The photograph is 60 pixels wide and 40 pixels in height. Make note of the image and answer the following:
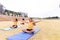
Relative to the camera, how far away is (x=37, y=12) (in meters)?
3.79

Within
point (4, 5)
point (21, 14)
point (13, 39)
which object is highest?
point (4, 5)

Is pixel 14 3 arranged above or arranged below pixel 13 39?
above

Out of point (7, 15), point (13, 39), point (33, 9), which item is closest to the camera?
point (13, 39)

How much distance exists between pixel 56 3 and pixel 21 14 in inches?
43.6

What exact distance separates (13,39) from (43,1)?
8.38ft

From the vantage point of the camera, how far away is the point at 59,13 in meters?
3.92

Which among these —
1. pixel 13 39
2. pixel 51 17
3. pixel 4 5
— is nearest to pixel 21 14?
pixel 4 5

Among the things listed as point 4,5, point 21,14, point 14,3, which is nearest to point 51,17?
point 21,14

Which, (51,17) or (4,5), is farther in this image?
(51,17)

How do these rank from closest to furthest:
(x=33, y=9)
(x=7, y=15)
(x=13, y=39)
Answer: (x=13, y=39)
(x=7, y=15)
(x=33, y=9)

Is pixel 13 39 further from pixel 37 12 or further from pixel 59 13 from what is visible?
pixel 59 13

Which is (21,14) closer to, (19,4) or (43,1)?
(19,4)

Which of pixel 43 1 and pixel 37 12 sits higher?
pixel 43 1

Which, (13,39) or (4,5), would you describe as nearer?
(13,39)
